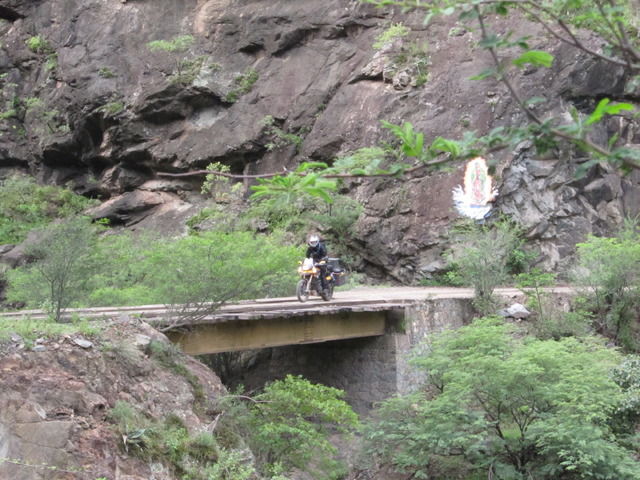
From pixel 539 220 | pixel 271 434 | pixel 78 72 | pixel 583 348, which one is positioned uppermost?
pixel 78 72

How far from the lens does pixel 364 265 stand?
26.9m

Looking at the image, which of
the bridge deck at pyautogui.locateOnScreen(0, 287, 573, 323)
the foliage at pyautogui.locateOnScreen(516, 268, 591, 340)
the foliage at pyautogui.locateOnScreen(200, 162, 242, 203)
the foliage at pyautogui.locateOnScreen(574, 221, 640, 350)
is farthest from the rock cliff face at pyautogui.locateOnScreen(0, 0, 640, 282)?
Answer: the bridge deck at pyautogui.locateOnScreen(0, 287, 573, 323)

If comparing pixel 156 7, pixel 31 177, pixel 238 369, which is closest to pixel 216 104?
pixel 156 7

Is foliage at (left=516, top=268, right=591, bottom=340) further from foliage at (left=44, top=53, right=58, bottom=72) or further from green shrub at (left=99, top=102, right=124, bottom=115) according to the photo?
foliage at (left=44, top=53, right=58, bottom=72)

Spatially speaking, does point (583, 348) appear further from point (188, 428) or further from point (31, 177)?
point (31, 177)

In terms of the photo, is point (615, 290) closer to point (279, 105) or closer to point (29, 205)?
point (279, 105)

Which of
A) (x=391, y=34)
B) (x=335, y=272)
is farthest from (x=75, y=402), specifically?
(x=391, y=34)

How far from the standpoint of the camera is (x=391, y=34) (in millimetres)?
29031

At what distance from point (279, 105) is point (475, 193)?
1239 cm

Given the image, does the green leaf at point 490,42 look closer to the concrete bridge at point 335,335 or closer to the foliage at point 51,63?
the concrete bridge at point 335,335

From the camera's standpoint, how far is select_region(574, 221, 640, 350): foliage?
63.2 ft

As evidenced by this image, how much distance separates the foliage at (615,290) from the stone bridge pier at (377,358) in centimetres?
482

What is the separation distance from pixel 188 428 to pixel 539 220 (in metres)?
18.9

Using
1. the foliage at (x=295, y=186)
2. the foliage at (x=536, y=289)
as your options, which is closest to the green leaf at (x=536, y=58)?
the foliage at (x=295, y=186)
